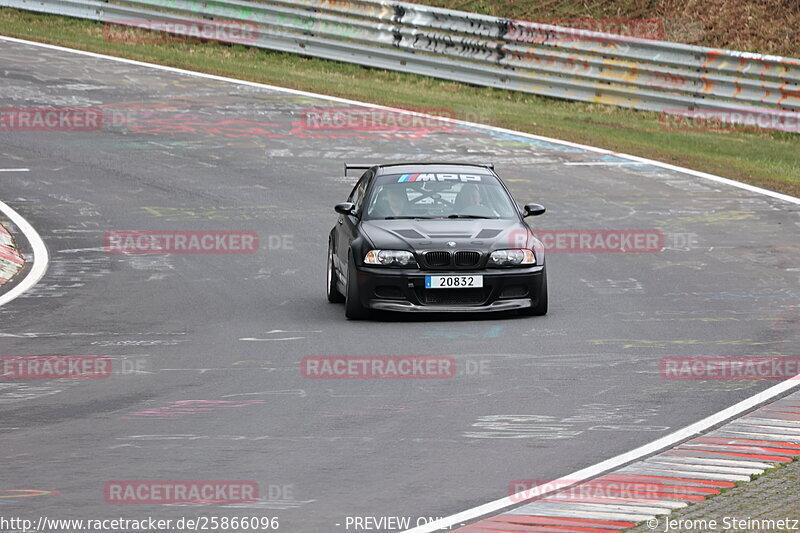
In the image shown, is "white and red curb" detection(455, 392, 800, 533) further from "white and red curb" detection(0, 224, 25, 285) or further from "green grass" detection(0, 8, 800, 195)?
"green grass" detection(0, 8, 800, 195)

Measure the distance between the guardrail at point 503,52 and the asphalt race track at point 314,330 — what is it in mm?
3524

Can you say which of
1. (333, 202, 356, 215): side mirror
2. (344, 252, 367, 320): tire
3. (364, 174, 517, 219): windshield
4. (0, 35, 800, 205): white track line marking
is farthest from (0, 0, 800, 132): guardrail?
(344, 252, 367, 320): tire

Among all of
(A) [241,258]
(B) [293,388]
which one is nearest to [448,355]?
(B) [293,388]

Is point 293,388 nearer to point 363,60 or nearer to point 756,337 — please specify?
point 756,337

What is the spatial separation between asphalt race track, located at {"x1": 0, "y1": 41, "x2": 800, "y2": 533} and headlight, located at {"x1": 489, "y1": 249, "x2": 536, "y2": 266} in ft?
1.88

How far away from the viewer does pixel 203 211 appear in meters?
19.1

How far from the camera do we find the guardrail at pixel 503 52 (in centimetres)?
2484

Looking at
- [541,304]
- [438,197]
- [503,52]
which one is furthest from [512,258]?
[503,52]

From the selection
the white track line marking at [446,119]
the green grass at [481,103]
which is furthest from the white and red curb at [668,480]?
the green grass at [481,103]

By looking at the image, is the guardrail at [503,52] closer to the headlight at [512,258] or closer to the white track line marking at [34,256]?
the white track line marking at [34,256]

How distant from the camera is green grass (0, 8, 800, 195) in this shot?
2297cm

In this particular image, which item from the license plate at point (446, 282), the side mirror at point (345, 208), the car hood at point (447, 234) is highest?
the side mirror at point (345, 208)

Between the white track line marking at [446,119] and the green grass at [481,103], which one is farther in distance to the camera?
the green grass at [481,103]

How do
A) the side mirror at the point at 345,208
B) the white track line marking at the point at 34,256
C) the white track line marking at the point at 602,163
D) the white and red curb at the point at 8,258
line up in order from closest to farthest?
the side mirror at the point at 345,208 < the white track line marking at the point at 34,256 < the white and red curb at the point at 8,258 < the white track line marking at the point at 602,163
